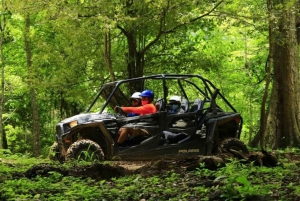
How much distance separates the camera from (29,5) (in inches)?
421

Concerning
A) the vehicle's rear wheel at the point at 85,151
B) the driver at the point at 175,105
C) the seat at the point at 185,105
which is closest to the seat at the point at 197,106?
the seat at the point at 185,105

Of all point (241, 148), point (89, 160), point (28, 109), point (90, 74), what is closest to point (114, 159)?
point (89, 160)

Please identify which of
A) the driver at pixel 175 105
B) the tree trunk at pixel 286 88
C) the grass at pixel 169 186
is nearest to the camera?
the grass at pixel 169 186

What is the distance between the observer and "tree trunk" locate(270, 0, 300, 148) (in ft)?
36.7

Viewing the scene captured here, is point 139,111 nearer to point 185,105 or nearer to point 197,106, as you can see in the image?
point 185,105

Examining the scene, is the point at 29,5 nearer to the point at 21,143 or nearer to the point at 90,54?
the point at 90,54

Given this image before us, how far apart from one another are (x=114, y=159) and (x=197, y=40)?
1212 centimetres

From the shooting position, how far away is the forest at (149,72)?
501 centimetres

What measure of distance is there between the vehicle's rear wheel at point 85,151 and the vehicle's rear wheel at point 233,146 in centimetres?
246

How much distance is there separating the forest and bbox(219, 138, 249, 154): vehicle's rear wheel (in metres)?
0.67

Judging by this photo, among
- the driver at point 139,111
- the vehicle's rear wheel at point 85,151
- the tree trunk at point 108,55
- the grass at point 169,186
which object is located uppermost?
the tree trunk at point 108,55

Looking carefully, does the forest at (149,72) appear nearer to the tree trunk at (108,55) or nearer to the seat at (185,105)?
the tree trunk at (108,55)

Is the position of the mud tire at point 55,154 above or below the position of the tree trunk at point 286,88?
below

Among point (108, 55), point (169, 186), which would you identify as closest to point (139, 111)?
point (169, 186)
